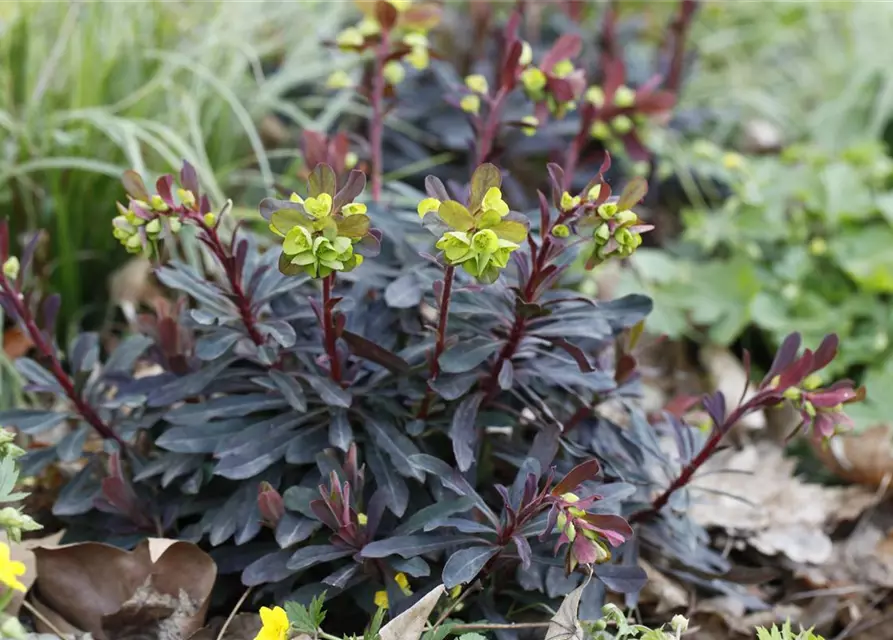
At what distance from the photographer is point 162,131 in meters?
1.77

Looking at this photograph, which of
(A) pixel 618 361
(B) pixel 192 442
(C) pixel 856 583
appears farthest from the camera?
(C) pixel 856 583

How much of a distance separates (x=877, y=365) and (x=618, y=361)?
94cm

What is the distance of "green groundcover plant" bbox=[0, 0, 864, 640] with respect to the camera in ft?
3.42

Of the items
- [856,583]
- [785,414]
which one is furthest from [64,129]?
[856,583]

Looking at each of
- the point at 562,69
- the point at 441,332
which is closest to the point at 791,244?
the point at 562,69

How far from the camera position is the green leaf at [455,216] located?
0.94 metres

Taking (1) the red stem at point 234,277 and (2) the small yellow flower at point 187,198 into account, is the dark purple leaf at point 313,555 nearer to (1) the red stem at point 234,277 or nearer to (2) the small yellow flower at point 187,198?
(1) the red stem at point 234,277

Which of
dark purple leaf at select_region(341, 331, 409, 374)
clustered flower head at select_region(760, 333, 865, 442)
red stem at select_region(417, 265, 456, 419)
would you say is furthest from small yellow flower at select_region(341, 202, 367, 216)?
clustered flower head at select_region(760, 333, 865, 442)

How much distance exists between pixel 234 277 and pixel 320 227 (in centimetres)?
23

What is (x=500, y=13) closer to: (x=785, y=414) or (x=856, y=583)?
(x=785, y=414)

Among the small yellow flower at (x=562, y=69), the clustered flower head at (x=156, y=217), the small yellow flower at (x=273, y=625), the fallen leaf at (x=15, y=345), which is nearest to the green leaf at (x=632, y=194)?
the small yellow flower at (x=562, y=69)

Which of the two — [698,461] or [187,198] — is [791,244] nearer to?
[698,461]

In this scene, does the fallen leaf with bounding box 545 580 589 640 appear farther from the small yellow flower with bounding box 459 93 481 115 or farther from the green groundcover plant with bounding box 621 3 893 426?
the green groundcover plant with bounding box 621 3 893 426

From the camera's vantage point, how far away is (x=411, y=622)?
1.05 metres
